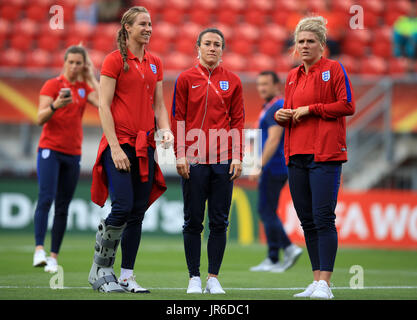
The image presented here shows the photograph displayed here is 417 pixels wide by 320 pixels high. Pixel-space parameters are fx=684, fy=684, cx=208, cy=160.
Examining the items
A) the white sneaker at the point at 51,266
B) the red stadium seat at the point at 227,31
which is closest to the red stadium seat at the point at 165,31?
the red stadium seat at the point at 227,31

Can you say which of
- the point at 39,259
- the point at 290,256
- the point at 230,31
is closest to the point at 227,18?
the point at 230,31

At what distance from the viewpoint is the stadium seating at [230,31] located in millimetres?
16000

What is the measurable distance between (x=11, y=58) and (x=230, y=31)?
5.36m

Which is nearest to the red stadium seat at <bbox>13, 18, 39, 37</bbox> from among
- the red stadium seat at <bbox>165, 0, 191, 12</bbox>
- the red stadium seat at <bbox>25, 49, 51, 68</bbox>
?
the red stadium seat at <bbox>25, 49, 51, 68</bbox>

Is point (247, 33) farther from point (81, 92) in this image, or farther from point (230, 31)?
point (81, 92)

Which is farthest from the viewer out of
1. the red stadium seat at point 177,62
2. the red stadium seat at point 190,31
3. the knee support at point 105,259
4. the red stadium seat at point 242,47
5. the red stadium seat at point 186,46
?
the red stadium seat at point 190,31

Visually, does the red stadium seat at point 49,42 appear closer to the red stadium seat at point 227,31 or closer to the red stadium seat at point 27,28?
the red stadium seat at point 27,28

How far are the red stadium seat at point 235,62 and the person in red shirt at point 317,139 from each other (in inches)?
397

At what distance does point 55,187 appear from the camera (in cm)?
741

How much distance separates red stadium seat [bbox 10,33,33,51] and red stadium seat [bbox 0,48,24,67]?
31cm

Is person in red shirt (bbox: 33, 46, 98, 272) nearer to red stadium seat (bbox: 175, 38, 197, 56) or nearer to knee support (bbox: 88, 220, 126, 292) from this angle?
knee support (bbox: 88, 220, 126, 292)

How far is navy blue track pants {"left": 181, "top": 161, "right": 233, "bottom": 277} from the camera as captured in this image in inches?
215
